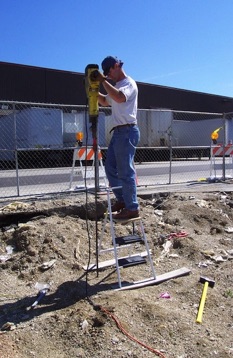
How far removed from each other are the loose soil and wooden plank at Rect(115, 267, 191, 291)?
4 centimetres

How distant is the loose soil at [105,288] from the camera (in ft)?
10.8

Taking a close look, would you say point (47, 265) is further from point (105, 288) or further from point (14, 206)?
point (14, 206)

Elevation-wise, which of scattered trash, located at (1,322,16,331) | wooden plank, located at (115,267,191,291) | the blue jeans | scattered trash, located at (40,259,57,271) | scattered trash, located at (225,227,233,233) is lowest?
scattered trash, located at (1,322,16,331)

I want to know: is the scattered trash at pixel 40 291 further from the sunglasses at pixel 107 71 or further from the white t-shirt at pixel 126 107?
the sunglasses at pixel 107 71

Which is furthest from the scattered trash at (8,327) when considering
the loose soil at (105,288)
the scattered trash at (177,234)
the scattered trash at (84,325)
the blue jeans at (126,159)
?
the scattered trash at (177,234)

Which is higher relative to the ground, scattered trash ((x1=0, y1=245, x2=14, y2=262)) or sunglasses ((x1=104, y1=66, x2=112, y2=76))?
sunglasses ((x1=104, y1=66, x2=112, y2=76))

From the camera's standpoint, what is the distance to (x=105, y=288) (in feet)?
14.1

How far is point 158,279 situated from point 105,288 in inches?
24.8

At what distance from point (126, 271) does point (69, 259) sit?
781mm

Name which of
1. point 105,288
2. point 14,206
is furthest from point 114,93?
point 14,206

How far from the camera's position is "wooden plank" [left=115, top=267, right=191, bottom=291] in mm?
4270

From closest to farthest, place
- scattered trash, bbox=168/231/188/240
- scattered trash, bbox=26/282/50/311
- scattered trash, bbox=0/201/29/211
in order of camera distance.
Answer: scattered trash, bbox=26/282/50/311 → scattered trash, bbox=168/231/188/240 → scattered trash, bbox=0/201/29/211

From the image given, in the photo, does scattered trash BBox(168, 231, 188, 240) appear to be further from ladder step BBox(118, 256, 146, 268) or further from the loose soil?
ladder step BBox(118, 256, 146, 268)

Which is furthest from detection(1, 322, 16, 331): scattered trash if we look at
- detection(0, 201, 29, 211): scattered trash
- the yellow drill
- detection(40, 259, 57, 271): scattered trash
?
detection(0, 201, 29, 211): scattered trash
